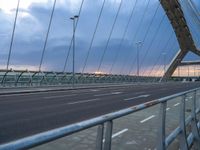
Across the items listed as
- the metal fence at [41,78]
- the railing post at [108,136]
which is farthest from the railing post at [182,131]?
the metal fence at [41,78]

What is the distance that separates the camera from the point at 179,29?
84.4 metres

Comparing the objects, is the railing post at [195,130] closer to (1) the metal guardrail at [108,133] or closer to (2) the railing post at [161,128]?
(1) the metal guardrail at [108,133]

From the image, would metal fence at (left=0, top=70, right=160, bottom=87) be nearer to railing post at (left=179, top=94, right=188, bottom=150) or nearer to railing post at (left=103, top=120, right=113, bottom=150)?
railing post at (left=179, top=94, right=188, bottom=150)

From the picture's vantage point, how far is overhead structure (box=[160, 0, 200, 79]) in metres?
74.8

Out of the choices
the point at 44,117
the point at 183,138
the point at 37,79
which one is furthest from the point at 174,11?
the point at 183,138

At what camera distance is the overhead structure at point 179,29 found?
74.8 meters

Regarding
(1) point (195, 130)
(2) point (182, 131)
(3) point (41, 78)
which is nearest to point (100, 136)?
(2) point (182, 131)

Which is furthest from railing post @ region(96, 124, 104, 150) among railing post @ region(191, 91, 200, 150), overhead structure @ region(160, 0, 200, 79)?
overhead structure @ region(160, 0, 200, 79)

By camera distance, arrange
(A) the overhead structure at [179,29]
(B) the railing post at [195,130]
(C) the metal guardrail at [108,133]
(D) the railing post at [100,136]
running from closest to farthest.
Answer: (C) the metal guardrail at [108,133] < (D) the railing post at [100,136] < (B) the railing post at [195,130] < (A) the overhead structure at [179,29]

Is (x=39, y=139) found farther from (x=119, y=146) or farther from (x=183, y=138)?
(x=183, y=138)

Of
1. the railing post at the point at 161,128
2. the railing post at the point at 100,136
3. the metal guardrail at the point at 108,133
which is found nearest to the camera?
the metal guardrail at the point at 108,133

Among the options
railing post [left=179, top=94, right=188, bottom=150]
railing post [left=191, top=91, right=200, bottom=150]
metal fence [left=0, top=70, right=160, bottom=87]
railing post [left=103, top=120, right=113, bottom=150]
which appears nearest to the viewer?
railing post [left=103, top=120, right=113, bottom=150]

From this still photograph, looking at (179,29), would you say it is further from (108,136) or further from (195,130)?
(108,136)

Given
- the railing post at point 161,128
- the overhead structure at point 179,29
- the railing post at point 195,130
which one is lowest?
the railing post at point 195,130
